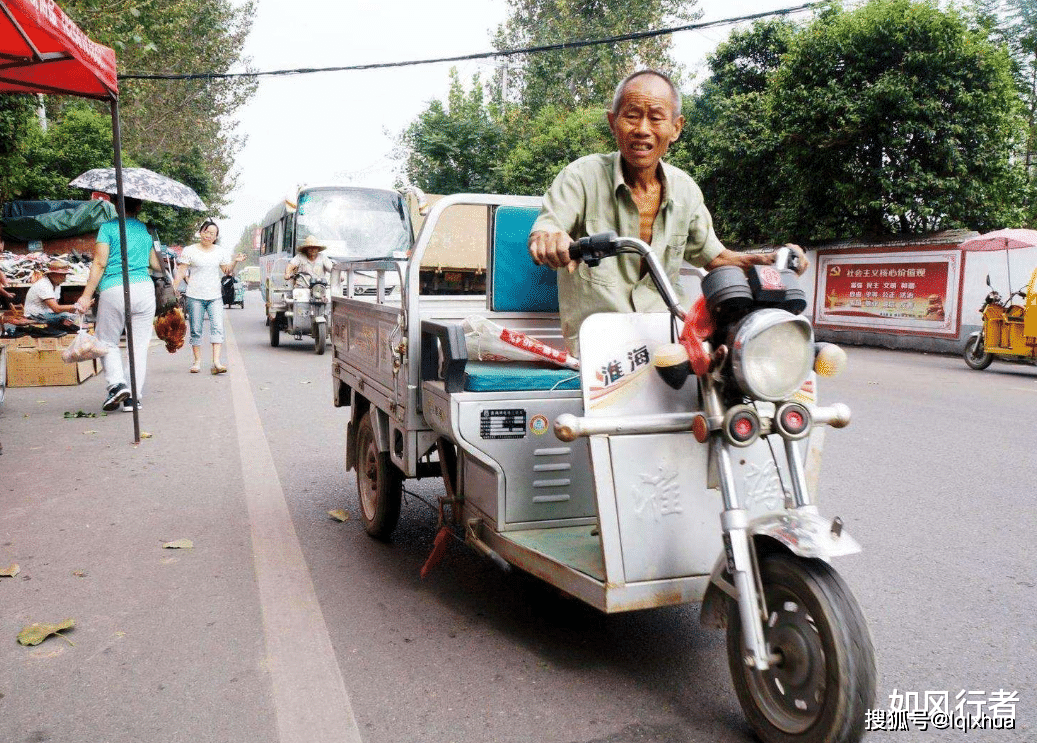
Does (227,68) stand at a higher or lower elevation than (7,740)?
higher

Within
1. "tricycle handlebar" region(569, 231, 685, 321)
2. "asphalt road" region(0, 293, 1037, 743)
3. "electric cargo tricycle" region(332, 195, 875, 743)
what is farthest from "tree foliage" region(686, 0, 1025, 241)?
"tricycle handlebar" region(569, 231, 685, 321)

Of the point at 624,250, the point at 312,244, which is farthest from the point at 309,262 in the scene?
the point at 624,250

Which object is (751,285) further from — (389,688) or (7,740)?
(7,740)

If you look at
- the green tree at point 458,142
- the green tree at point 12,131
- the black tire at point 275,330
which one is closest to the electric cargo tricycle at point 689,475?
the black tire at point 275,330

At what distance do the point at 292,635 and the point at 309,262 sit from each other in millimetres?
11569

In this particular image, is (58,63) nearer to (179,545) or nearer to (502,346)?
(179,545)

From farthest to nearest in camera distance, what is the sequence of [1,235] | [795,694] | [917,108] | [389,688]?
[1,235], [917,108], [389,688], [795,694]

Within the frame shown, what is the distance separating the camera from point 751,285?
7.61 feet

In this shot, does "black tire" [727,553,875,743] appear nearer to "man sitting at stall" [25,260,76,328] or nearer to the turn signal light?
the turn signal light

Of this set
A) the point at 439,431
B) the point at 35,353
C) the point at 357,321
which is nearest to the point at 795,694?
the point at 439,431

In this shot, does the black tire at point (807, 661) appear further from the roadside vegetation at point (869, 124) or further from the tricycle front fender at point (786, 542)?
the roadside vegetation at point (869, 124)

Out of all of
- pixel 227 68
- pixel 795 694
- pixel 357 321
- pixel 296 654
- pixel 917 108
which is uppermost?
pixel 227 68

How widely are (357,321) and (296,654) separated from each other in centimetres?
202

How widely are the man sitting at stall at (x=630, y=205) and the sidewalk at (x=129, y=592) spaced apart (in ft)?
5.56
